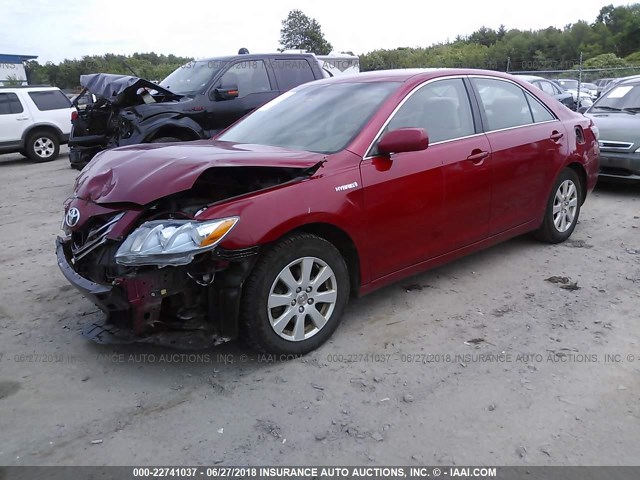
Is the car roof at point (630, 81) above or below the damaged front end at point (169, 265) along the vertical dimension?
above

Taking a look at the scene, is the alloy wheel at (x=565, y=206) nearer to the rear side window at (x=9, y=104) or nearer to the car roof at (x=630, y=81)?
the car roof at (x=630, y=81)

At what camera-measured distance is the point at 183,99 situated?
27.1 ft

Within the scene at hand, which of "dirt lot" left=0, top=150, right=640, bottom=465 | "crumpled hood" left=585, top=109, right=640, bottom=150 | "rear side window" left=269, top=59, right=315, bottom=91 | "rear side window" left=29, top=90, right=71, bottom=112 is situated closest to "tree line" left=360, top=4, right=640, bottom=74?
"rear side window" left=29, top=90, right=71, bottom=112

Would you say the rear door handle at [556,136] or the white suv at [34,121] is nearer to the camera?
the rear door handle at [556,136]

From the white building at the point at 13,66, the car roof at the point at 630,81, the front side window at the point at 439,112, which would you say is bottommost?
the front side window at the point at 439,112

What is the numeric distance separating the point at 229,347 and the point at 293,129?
5.48 feet

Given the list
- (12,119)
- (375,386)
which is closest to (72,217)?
(375,386)

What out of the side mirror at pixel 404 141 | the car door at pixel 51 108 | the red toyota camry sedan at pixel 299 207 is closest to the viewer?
the red toyota camry sedan at pixel 299 207

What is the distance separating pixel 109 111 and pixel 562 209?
22.6 feet

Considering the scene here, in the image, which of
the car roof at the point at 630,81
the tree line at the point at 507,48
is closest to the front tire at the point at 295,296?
the car roof at the point at 630,81

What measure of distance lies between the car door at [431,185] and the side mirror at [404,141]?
0.11 metres

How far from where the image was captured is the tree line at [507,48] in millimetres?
50125

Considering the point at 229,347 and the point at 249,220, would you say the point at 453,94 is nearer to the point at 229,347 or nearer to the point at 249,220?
the point at 249,220

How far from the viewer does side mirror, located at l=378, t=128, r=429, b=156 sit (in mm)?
Result: 3617
